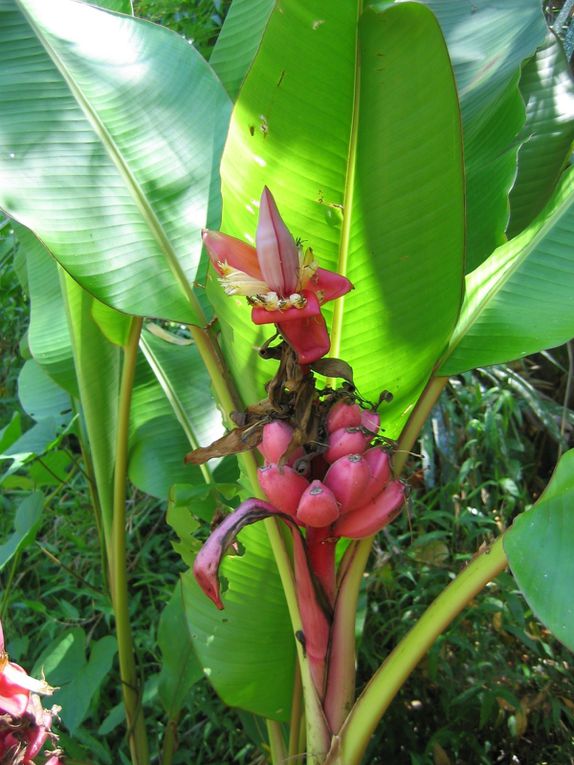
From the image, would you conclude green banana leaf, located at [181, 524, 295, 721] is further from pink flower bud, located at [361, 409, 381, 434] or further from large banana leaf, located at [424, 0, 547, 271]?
large banana leaf, located at [424, 0, 547, 271]

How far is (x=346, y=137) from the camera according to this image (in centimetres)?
75

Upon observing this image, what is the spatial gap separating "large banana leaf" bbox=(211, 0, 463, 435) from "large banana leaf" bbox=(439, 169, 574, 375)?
0.24 ft

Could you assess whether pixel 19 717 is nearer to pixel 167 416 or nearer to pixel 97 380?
pixel 97 380

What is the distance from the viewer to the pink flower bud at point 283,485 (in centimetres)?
67

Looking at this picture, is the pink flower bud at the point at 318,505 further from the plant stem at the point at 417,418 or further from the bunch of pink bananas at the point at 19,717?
the bunch of pink bananas at the point at 19,717

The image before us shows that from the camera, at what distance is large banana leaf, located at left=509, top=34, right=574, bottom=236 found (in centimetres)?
111

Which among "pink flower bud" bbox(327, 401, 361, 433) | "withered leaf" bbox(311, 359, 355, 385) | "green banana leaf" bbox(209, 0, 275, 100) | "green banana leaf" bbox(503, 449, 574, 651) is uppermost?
"green banana leaf" bbox(209, 0, 275, 100)

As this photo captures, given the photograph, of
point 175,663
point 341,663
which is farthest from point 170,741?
point 341,663

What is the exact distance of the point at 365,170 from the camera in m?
0.76

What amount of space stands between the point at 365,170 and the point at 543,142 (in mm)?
486

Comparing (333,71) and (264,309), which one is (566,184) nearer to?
(333,71)

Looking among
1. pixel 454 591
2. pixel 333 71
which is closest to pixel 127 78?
pixel 333 71

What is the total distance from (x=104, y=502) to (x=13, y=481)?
22cm

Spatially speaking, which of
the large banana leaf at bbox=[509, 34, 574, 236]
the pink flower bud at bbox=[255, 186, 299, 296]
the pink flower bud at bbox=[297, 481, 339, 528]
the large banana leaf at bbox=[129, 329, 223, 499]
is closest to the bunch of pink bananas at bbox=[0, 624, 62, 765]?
the pink flower bud at bbox=[297, 481, 339, 528]
